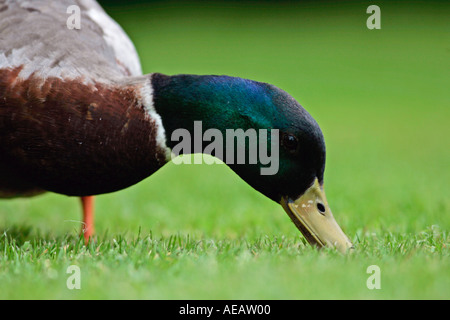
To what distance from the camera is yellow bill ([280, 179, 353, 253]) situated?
2.95 m

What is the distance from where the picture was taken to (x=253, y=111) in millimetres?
2920

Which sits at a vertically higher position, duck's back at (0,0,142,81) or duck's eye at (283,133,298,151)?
duck's back at (0,0,142,81)

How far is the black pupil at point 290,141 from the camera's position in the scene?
2.89 m

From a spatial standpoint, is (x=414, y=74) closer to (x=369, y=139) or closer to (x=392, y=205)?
(x=369, y=139)

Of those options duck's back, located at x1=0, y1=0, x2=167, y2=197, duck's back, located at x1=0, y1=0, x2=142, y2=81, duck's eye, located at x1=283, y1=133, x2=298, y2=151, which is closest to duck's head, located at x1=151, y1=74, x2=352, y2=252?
duck's eye, located at x1=283, y1=133, x2=298, y2=151

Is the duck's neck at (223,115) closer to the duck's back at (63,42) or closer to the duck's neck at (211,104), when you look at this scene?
the duck's neck at (211,104)

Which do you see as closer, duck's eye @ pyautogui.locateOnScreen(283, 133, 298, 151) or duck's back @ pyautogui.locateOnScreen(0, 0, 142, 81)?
duck's eye @ pyautogui.locateOnScreen(283, 133, 298, 151)

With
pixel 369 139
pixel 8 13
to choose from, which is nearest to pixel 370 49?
pixel 369 139

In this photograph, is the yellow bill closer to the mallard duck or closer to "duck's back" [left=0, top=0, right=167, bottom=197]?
the mallard duck

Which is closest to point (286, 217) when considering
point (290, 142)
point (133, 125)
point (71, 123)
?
point (290, 142)

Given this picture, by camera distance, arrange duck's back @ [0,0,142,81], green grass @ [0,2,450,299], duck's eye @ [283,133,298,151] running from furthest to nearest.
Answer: duck's back @ [0,0,142,81] < duck's eye @ [283,133,298,151] < green grass @ [0,2,450,299]

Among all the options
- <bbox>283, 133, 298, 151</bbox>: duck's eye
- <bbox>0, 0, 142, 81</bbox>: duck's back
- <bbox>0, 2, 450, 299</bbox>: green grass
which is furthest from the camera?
<bbox>0, 0, 142, 81</bbox>: duck's back

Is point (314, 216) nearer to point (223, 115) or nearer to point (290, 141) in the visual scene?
point (290, 141)

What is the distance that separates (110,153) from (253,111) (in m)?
0.64
